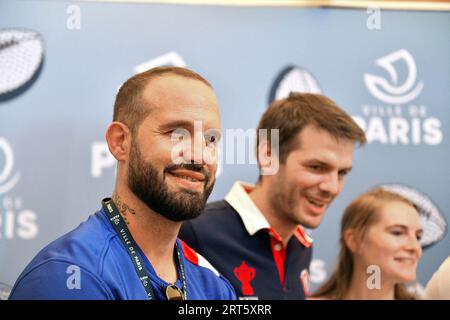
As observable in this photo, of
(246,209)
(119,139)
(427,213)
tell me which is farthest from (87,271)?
(427,213)

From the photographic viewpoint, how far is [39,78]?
2148 mm

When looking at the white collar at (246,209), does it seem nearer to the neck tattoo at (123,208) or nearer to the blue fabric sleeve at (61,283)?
the neck tattoo at (123,208)

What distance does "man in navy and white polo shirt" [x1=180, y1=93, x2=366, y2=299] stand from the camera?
1.94 metres

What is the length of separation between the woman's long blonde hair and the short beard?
92cm

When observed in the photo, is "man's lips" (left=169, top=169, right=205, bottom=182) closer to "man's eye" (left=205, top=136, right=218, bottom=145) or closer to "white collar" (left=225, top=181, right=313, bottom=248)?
"man's eye" (left=205, top=136, right=218, bottom=145)

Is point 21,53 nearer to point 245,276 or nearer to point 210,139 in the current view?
point 210,139

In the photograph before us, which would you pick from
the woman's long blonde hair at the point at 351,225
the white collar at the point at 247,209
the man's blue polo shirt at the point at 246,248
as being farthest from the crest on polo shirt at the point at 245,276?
the woman's long blonde hair at the point at 351,225

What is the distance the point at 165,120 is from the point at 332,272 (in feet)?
3.54

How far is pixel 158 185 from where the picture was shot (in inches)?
58.0

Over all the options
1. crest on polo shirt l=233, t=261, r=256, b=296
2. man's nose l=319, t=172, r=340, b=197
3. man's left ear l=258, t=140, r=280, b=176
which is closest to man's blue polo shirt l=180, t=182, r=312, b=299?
crest on polo shirt l=233, t=261, r=256, b=296

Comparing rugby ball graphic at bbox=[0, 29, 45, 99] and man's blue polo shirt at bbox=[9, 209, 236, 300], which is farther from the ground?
rugby ball graphic at bbox=[0, 29, 45, 99]
